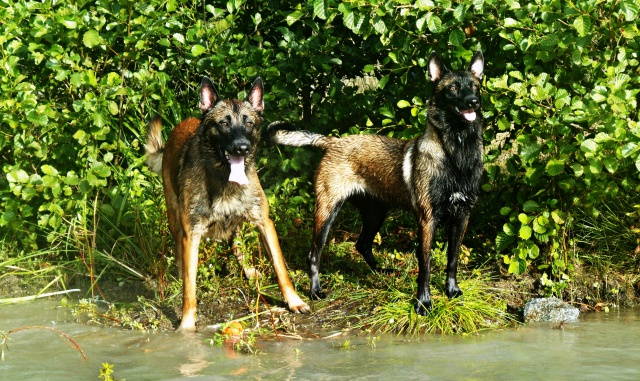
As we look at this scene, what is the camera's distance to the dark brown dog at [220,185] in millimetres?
6397

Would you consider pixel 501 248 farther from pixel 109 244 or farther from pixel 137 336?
pixel 109 244

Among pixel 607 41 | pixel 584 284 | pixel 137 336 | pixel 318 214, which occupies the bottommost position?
pixel 137 336

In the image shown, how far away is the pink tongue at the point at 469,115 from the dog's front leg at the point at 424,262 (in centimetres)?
84

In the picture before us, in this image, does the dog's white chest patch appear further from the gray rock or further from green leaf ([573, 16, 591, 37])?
green leaf ([573, 16, 591, 37])

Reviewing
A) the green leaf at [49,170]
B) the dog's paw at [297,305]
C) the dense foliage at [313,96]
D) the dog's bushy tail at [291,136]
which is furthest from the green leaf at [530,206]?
the green leaf at [49,170]

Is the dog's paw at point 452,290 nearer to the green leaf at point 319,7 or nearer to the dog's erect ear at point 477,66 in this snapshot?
the dog's erect ear at point 477,66

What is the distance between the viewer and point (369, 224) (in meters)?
7.52

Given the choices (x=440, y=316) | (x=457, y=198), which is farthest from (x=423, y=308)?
(x=457, y=198)

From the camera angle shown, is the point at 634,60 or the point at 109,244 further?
the point at 109,244

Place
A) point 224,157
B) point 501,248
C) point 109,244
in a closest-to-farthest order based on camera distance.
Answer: point 224,157 < point 501,248 < point 109,244

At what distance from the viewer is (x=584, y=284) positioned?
7.12m

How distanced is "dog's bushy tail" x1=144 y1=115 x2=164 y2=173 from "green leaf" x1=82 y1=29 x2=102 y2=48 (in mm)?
909

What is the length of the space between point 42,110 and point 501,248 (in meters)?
4.14

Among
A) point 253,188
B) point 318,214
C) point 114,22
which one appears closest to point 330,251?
point 318,214
